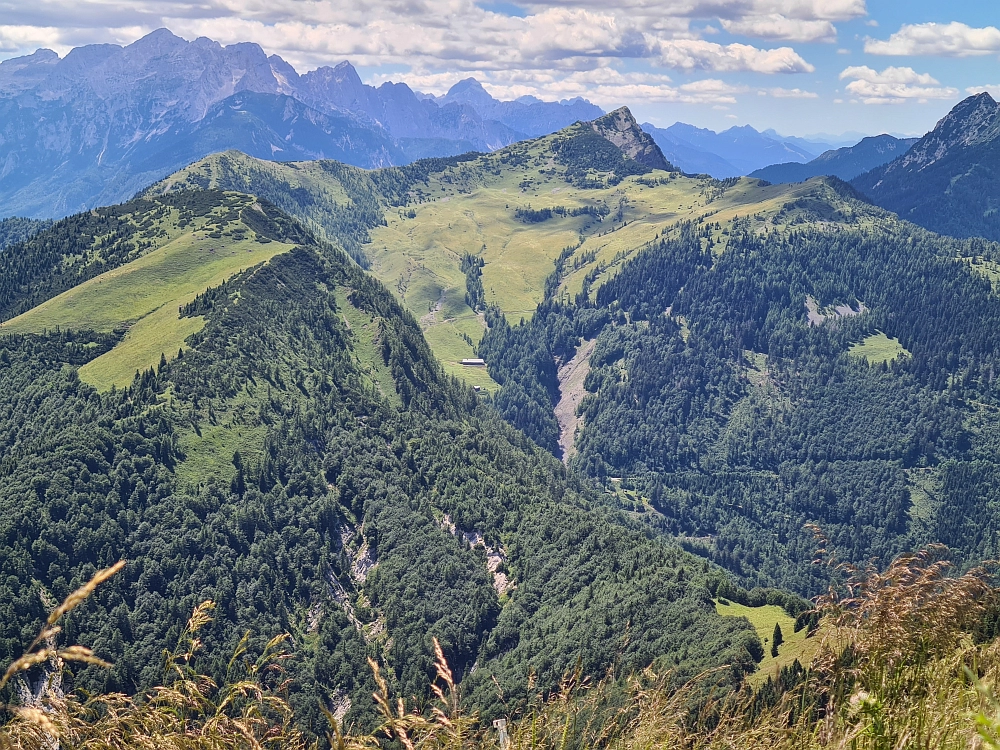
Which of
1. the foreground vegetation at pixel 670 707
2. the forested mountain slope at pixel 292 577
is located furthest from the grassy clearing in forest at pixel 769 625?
the foreground vegetation at pixel 670 707

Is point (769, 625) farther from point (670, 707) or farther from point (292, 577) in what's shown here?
point (670, 707)

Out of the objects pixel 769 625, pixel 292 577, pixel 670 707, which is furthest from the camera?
pixel 292 577

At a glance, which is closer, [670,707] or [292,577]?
[670,707]

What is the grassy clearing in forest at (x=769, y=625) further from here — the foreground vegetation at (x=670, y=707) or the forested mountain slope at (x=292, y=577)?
the foreground vegetation at (x=670, y=707)

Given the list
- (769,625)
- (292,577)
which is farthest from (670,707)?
(292,577)

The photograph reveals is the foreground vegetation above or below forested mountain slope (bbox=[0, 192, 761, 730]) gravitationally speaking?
above

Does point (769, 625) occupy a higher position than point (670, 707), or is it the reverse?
point (670, 707)

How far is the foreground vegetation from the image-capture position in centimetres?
1134

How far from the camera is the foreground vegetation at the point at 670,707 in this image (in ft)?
37.2

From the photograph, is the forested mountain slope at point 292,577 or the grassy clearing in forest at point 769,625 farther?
the forested mountain slope at point 292,577

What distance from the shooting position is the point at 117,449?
182 metres

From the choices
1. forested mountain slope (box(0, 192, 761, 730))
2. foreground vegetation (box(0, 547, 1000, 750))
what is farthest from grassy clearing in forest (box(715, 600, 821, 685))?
foreground vegetation (box(0, 547, 1000, 750))

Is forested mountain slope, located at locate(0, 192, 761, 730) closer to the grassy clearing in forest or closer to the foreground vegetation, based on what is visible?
the grassy clearing in forest

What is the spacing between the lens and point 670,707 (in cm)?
1478
